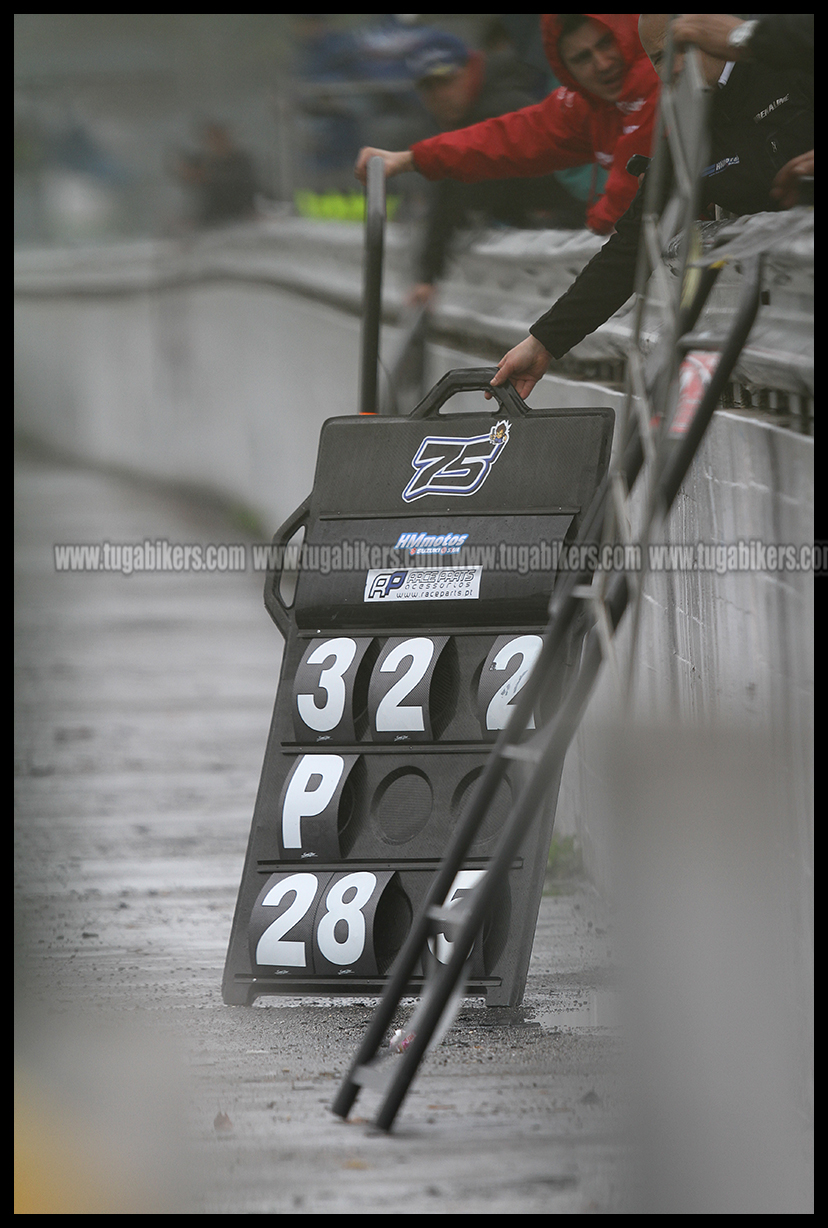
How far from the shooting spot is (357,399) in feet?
22.9

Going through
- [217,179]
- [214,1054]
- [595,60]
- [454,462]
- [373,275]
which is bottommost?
[214,1054]

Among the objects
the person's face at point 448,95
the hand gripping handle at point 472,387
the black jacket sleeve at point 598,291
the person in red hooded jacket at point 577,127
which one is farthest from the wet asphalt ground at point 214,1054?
the person's face at point 448,95

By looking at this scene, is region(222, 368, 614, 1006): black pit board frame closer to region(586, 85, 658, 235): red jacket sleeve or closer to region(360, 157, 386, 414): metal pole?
region(586, 85, 658, 235): red jacket sleeve

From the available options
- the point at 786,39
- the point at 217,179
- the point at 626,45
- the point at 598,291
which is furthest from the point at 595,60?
the point at 217,179

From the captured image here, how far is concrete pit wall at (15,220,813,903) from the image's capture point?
2.47 metres

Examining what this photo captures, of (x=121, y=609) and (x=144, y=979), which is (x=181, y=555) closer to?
(x=121, y=609)

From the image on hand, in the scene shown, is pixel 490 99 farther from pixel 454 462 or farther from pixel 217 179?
pixel 217 179

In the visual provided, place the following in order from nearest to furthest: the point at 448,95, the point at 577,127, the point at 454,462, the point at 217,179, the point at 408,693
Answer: the point at 408,693 → the point at 454,462 → the point at 577,127 → the point at 448,95 → the point at 217,179

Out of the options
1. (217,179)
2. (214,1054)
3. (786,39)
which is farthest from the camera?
(217,179)

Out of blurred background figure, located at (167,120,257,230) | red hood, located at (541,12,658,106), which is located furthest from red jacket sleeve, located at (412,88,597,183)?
blurred background figure, located at (167,120,257,230)

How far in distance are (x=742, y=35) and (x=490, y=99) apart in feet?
5.32

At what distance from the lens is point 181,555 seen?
9.51 m

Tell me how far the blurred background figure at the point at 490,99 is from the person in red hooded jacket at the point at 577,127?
1.13 feet
